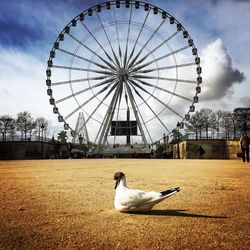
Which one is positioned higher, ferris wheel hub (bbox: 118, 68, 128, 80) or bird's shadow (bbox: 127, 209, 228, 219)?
ferris wheel hub (bbox: 118, 68, 128, 80)

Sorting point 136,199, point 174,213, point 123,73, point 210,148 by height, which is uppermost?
point 123,73

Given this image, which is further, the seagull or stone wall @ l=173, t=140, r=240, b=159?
stone wall @ l=173, t=140, r=240, b=159

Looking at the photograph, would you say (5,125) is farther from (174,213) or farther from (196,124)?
(174,213)

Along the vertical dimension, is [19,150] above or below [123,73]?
below

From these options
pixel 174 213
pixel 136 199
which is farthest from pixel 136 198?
pixel 174 213

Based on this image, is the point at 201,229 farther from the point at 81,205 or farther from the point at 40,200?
the point at 40,200

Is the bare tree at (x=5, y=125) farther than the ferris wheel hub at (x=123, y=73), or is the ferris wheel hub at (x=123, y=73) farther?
the bare tree at (x=5, y=125)

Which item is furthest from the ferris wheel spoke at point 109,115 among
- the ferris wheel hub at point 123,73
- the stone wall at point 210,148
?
the stone wall at point 210,148

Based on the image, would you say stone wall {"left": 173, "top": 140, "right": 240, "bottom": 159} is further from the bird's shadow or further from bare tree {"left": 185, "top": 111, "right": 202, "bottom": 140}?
the bird's shadow

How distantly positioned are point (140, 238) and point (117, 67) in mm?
28932

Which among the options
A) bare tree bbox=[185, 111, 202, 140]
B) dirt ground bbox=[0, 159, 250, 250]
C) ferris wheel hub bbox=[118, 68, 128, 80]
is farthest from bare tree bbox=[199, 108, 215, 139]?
dirt ground bbox=[0, 159, 250, 250]

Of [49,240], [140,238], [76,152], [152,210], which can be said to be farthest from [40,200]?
Result: [76,152]

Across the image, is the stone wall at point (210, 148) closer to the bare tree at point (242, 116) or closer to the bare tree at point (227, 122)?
the bare tree at point (242, 116)

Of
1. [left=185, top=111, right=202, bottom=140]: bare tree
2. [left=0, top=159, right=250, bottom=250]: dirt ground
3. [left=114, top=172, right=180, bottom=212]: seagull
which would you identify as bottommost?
[left=0, top=159, right=250, bottom=250]: dirt ground
